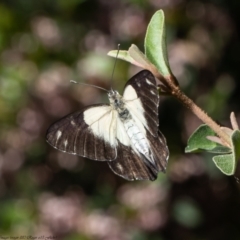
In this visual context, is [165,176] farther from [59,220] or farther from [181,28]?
[181,28]

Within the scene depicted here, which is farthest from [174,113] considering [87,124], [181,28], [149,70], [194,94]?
[149,70]

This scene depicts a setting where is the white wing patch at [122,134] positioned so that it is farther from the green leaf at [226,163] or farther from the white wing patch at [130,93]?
the green leaf at [226,163]

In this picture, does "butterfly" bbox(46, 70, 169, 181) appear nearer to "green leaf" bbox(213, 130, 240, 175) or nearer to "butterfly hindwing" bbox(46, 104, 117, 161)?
"butterfly hindwing" bbox(46, 104, 117, 161)

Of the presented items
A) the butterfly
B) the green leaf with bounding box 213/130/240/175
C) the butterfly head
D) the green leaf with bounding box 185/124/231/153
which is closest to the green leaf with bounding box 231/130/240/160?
the green leaf with bounding box 213/130/240/175

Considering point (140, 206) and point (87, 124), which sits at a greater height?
point (87, 124)

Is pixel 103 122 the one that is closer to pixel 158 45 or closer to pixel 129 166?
pixel 129 166
